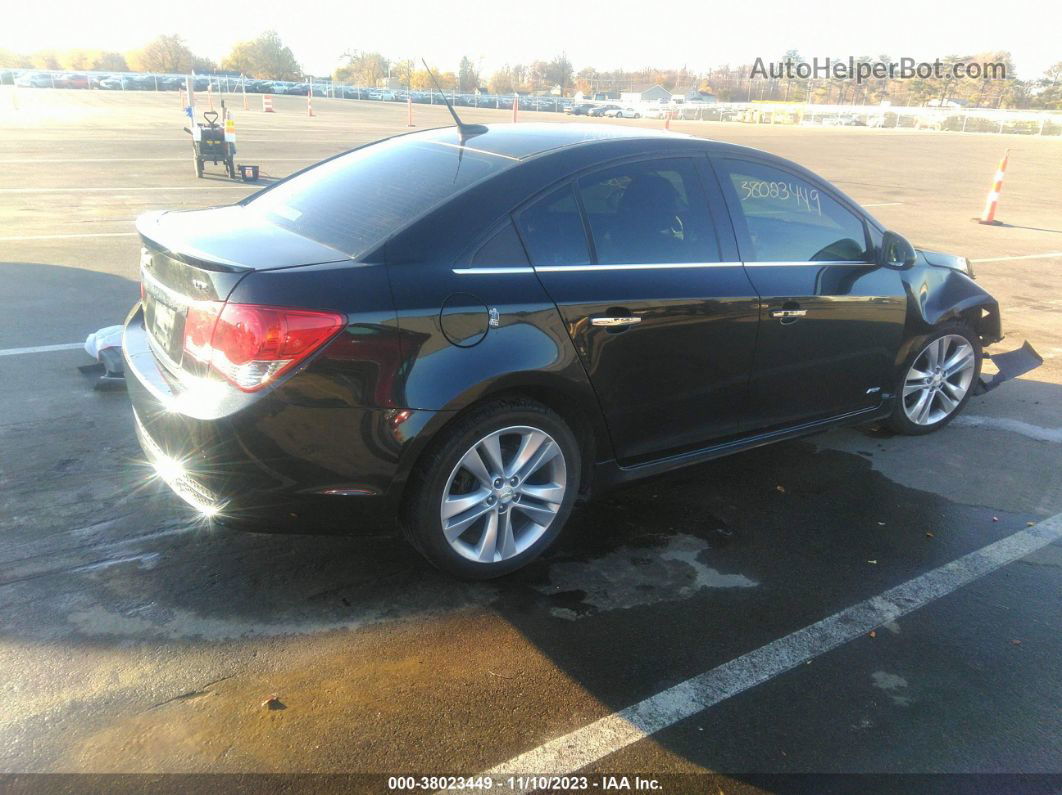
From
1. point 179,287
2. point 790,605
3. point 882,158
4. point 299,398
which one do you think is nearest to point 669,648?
point 790,605

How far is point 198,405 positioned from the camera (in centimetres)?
288

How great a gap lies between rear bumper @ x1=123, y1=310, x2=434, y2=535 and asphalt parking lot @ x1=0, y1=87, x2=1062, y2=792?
42 cm

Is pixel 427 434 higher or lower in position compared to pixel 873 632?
higher

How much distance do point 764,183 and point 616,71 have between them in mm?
157954

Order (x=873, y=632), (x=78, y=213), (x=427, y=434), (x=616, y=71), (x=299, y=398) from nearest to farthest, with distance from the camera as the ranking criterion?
1. (x=299, y=398)
2. (x=427, y=434)
3. (x=873, y=632)
4. (x=78, y=213)
5. (x=616, y=71)

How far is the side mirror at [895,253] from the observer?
4.52m

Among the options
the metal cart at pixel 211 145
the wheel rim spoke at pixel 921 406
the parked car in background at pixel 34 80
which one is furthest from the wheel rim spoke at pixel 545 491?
the parked car in background at pixel 34 80

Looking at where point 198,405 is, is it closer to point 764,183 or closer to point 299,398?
point 299,398

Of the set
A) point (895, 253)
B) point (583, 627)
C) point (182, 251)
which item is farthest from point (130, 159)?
point (583, 627)

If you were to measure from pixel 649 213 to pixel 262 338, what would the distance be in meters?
1.77

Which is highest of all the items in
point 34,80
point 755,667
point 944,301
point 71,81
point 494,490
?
point 71,81

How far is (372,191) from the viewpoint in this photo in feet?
11.6

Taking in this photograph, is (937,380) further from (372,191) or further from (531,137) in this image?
(372,191)

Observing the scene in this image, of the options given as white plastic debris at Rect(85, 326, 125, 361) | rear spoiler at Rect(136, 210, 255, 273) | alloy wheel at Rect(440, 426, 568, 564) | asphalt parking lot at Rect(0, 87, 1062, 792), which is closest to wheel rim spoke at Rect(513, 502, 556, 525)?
alloy wheel at Rect(440, 426, 568, 564)
